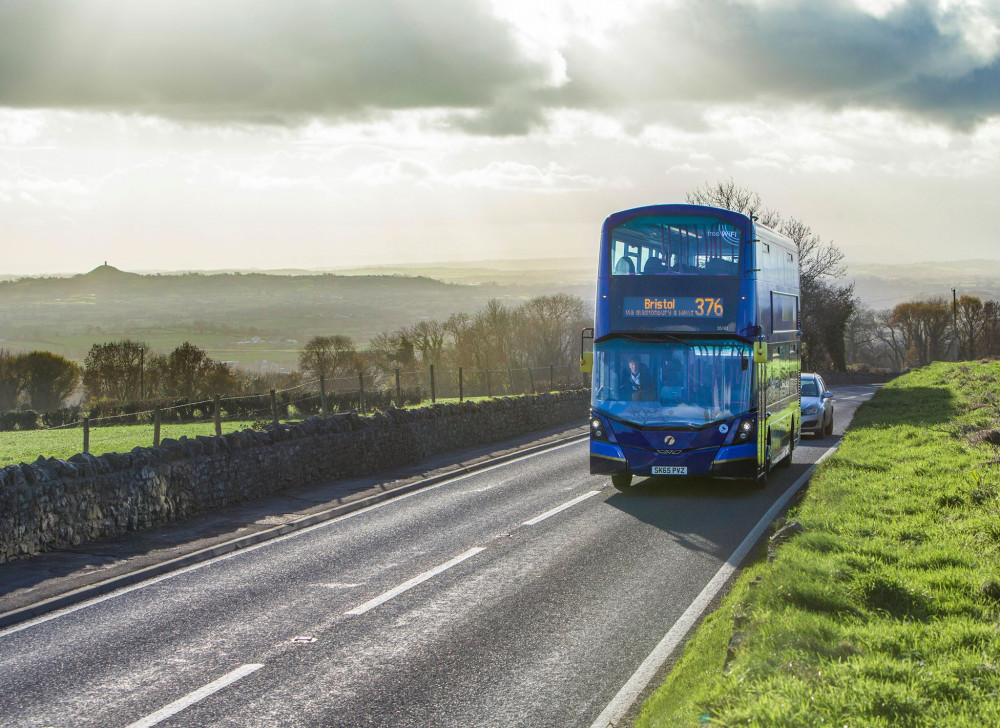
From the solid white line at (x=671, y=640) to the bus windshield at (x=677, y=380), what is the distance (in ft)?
8.09

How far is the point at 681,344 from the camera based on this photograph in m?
14.9

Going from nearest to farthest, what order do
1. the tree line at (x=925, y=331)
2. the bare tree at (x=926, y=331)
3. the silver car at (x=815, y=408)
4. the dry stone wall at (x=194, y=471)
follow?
the dry stone wall at (x=194, y=471), the silver car at (x=815, y=408), the tree line at (x=925, y=331), the bare tree at (x=926, y=331)

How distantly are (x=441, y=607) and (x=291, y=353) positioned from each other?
420ft

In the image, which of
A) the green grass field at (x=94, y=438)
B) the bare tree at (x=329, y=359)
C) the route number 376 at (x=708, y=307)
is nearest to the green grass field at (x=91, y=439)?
the green grass field at (x=94, y=438)

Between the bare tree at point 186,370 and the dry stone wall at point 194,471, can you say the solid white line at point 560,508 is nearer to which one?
the dry stone wall at point 194,471

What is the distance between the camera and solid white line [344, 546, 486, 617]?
907cm

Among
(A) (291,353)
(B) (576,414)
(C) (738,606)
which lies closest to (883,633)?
(C) (738,606)

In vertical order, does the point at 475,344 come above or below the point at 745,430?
above

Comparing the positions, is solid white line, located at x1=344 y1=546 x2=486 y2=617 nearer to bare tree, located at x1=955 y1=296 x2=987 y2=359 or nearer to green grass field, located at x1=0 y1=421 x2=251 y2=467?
green grass field, located at x1=0 y1=421 x2=251 y2=467

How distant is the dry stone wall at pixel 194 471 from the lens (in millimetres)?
11875

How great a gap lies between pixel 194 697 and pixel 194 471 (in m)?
8.68

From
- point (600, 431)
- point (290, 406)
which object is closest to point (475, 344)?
point (290, 406)

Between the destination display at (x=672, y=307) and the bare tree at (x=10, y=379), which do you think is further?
the bare tree at (x=10, y=379)

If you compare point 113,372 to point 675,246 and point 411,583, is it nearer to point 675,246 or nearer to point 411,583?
point 675,246
